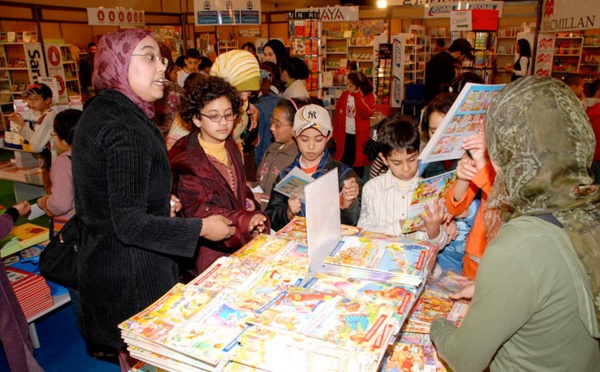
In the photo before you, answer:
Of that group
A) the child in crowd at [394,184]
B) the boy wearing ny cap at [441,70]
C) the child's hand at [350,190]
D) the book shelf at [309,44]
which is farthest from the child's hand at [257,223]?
the boy wearing ny cap at [441,70]

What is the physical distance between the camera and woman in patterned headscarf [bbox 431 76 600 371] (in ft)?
3.18

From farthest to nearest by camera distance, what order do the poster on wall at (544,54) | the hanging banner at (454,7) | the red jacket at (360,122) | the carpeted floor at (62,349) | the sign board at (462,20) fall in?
the hanging banner at (454,7)
the sign board at (462,20)
the poster on wall at (544,54)
the red jacket at (360,122)
the carpeted floor at (62,349)

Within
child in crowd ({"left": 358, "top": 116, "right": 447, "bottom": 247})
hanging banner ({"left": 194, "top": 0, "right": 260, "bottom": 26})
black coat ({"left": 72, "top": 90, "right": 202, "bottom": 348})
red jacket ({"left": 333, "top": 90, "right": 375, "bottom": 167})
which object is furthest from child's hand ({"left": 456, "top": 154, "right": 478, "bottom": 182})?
hanging banner ({"left": 194, "top": 0, "right": 260, "bottom": 26})

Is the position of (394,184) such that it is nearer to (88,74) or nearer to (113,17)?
(88,74)

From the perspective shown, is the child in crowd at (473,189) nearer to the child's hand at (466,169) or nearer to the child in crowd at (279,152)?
the child's hand at (466,169)

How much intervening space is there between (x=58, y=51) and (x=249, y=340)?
9.76 meters

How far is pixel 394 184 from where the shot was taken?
239 cm

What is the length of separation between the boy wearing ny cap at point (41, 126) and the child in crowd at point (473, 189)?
3877mm

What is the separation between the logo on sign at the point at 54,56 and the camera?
8.79 m

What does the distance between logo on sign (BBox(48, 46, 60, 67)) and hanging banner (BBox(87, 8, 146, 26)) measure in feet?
3.25

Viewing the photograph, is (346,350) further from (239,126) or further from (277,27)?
(277,27)

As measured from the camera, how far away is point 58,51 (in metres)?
8.96

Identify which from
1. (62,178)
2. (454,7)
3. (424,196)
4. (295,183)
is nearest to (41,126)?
(62,178)

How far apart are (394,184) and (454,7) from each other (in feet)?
30.6
